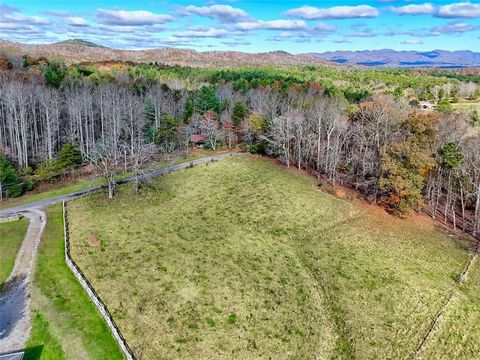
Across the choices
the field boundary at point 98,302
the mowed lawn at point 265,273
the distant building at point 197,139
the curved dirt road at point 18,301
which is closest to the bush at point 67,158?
the mowed lawn at point 265,273

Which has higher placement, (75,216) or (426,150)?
(426,150)

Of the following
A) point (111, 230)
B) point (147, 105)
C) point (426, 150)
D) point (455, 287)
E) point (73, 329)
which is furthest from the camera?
point (147, 105)

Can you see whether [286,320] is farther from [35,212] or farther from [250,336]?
[35,212]

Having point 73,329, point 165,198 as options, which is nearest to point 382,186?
point 165,198

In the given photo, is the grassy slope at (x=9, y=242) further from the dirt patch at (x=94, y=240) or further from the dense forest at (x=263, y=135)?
the dense forest at (x=263, y=135)

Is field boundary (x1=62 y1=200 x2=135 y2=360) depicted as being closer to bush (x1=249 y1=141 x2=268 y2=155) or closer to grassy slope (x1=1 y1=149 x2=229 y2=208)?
grassy slope (x1=1 y1=149 x2=229 y2=208)

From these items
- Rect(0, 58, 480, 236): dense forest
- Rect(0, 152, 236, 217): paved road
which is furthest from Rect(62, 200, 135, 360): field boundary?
Rect(0, 58, 480, 236): dense forest
